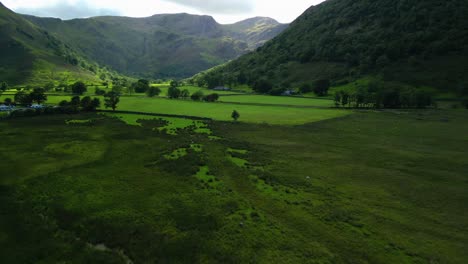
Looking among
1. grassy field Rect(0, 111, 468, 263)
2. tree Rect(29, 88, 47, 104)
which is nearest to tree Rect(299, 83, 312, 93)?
grassy field Rect(0, 111, 468, 263)

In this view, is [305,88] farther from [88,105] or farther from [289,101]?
[88,105]

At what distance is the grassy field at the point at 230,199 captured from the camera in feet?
87.9

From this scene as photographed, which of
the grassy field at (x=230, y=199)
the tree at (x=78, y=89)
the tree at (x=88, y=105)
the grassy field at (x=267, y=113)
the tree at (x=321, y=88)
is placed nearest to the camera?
the grassy field at (x=230, y=199)

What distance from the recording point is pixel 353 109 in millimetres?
124000

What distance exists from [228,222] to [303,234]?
8630mm

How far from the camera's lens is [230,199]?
3712cm

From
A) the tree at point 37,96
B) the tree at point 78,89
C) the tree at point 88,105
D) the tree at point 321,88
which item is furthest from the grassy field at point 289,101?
the tree at point 37,96

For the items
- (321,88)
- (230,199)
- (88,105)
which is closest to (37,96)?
(88,105)

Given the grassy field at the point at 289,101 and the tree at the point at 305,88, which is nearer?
the grassy field at the point at 289,101

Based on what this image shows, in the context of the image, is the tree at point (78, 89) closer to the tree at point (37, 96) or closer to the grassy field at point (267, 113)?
the tree at point (37, 96)

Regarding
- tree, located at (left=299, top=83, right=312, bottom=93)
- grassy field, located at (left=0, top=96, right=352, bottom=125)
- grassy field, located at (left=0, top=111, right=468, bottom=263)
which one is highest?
tree, located at (left=299, top=83, right=312, bottom=93)

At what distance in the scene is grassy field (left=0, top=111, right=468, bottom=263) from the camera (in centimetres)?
2678

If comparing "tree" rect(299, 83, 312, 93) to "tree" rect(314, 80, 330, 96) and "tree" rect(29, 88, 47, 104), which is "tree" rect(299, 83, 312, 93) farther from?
"tree" rect(29, 88, 47, 104)

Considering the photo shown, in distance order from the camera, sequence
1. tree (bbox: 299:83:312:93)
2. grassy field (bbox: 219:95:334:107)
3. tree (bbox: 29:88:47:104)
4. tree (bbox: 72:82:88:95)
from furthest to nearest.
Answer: tree (bbox: 299:83:312:93), tree (bbox: 72:82:88:95), grassy field (bbox: 219:95:334:107), tree (bbox: 29:88:47:104)
